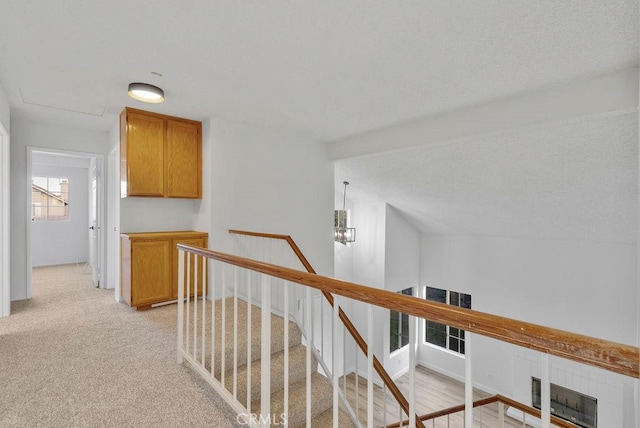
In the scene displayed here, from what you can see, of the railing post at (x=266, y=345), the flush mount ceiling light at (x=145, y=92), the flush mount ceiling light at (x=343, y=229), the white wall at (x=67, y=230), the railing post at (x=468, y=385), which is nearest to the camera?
the railing post at (x=468, y=385)

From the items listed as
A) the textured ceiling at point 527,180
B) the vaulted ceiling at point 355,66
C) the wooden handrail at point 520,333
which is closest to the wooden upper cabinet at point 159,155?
the vaulted ceiling at point 355,66

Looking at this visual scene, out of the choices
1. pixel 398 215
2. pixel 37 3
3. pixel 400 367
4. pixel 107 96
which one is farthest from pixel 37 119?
pixel 400 367

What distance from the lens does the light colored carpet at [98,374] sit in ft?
6.14

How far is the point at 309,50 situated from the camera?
7.48 feet

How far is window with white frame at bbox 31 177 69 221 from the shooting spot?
6.49 meters

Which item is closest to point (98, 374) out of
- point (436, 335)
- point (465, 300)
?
point (465, 300)

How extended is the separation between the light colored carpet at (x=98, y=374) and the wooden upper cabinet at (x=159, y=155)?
1.48m

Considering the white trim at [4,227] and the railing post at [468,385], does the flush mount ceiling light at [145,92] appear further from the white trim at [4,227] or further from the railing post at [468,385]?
the railing post at [468,385]

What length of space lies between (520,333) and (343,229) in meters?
6.48

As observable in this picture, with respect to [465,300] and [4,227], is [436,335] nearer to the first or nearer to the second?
[465,300]

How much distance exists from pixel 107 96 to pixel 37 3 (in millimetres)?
1527

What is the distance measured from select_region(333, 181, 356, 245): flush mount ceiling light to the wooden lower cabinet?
3707 millimetres

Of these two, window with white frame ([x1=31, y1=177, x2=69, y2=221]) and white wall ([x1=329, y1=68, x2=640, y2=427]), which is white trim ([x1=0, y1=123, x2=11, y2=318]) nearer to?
window with white frame ([x1=31, y1=177, x2=69, y2=221])

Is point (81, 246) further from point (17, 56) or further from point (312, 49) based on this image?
point (312, 49)
